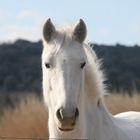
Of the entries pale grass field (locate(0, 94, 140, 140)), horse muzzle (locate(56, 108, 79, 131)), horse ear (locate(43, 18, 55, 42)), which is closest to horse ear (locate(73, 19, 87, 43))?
horse ear (locate(43, 18, 55, 42))

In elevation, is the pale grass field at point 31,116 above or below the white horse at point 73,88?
below

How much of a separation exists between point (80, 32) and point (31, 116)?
15.2ft

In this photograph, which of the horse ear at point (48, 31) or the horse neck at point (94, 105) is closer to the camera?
the horse neck at point (94, 105)

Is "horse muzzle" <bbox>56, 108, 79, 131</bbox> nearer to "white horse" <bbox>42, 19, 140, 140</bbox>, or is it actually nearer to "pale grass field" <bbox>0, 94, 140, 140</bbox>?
"white horse" <bbox>42, 19, 140, 140</bbox>

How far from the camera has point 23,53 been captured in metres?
35.5

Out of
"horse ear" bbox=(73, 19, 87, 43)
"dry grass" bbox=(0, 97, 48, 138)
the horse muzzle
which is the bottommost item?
"dry grass" bbox=(0, 97, 48, 138)

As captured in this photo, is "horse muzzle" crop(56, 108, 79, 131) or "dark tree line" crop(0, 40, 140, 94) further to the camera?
"dark tree line" crop(0, 40, 140, 94)

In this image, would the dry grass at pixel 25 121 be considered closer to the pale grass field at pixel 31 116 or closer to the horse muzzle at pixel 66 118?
the pale grass field at pixel 31 116

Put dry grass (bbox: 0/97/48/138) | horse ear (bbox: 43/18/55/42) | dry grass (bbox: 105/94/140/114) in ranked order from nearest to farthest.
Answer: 1. horse ear (bbox: 43/18/55/42)
2. dry grass (bbox: 0/97/48/138)
3. dry grass (bbox: 105/94/140/114)

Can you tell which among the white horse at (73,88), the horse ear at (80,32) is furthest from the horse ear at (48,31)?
the horse ear at (80,32)

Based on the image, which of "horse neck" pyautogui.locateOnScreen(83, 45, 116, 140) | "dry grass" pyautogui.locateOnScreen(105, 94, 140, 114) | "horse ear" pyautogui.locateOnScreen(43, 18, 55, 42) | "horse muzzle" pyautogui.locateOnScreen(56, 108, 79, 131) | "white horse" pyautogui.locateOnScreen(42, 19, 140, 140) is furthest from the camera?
"dry grass" pyautogui.locateOnScreen(105, 94, 140, 114)

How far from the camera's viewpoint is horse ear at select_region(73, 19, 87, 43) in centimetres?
472

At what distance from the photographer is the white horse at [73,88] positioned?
423 centimetres

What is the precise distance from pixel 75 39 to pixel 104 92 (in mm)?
727
